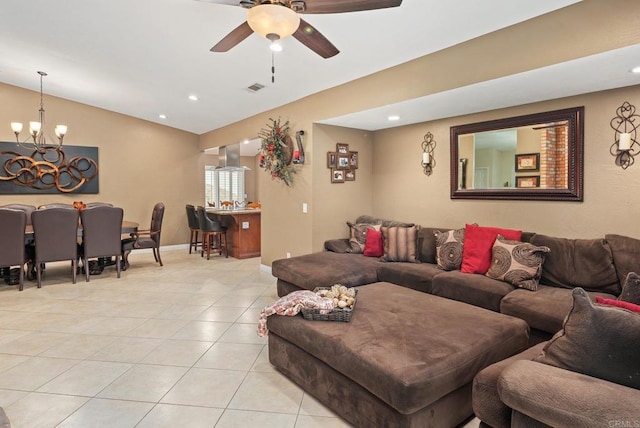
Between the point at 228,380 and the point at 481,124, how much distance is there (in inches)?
147

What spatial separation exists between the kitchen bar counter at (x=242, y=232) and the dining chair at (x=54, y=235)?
2557 millimetres

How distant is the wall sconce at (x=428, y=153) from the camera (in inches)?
182

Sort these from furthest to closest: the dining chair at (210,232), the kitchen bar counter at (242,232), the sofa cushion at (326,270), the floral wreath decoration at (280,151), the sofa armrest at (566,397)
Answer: the kitchen bar counter at (242,232)
the dining chair at (210,232)
the floral wreath decoration at (280,151)
the sofa cushion at (326,270)
the sofa armrest at (566,397)

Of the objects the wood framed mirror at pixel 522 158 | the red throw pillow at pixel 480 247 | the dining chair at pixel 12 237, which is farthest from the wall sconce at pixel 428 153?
the dining chair at pixel 12 237

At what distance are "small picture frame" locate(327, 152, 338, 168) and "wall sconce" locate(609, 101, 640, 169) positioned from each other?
302 cm

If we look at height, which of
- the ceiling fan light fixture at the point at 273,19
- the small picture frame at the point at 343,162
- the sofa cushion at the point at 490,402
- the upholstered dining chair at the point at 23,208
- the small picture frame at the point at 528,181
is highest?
the ceiling fan light fixture at the point at 273,19

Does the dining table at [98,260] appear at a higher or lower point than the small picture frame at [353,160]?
lower

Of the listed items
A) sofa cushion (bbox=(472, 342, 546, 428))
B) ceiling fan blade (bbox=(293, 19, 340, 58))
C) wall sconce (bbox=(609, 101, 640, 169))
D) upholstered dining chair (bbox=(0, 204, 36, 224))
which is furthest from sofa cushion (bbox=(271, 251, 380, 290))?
upholstered dining chair (bbox=(0, 204, 36, 224))

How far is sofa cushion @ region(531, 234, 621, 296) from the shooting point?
2.94m

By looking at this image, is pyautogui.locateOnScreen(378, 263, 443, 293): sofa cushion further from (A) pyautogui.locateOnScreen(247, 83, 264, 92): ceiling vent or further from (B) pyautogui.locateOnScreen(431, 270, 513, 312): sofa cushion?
(A) pyautogui.locateOnScreen(247, 83, 264, 92): ceiling vent

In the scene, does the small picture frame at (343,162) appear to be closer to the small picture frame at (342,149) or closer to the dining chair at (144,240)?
the small picture frame at (342,149)

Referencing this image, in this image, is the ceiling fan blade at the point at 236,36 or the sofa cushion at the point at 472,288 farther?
the sofa cushion at the point at 472,288

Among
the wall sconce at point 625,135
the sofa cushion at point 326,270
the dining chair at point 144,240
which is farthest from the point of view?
the dining chair at point 144,240

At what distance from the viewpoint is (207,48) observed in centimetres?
382
